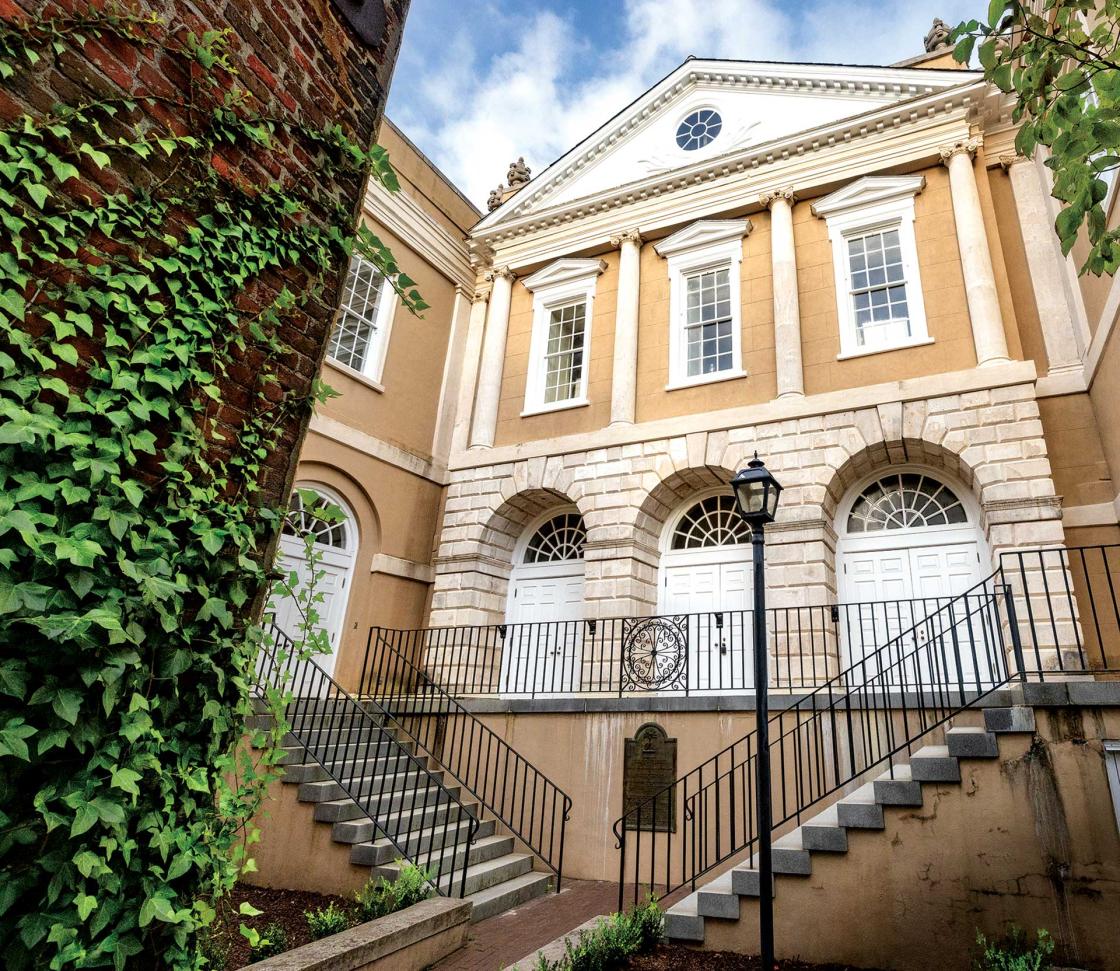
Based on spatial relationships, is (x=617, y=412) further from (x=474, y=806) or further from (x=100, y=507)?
(x=100, y=507)

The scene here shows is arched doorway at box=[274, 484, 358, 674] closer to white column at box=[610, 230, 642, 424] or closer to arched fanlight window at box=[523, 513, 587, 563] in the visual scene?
arched fanlight window at box=[523, 513, 587, 563]

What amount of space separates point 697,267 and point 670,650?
24.6 feet

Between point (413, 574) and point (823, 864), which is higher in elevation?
point (413, 574)

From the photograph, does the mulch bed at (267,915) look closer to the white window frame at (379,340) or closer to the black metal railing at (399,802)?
the black metal railing at (399,802)

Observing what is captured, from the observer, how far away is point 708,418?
12.5 m

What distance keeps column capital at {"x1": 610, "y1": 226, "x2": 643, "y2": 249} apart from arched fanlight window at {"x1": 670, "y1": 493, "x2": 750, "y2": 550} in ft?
18.3

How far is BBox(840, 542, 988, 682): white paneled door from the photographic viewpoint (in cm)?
1015

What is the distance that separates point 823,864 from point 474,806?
409cm

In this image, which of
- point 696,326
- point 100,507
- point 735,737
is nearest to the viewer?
point 100,507

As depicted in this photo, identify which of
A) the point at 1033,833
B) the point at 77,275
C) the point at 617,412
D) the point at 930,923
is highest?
the point at 617,412

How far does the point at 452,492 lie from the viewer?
14.5 m

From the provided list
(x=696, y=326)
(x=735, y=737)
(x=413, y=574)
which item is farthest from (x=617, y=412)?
(x=735, y=737)

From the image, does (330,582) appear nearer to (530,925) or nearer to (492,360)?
(492,360)

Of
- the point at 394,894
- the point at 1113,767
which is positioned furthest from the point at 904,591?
the point at 394,894
